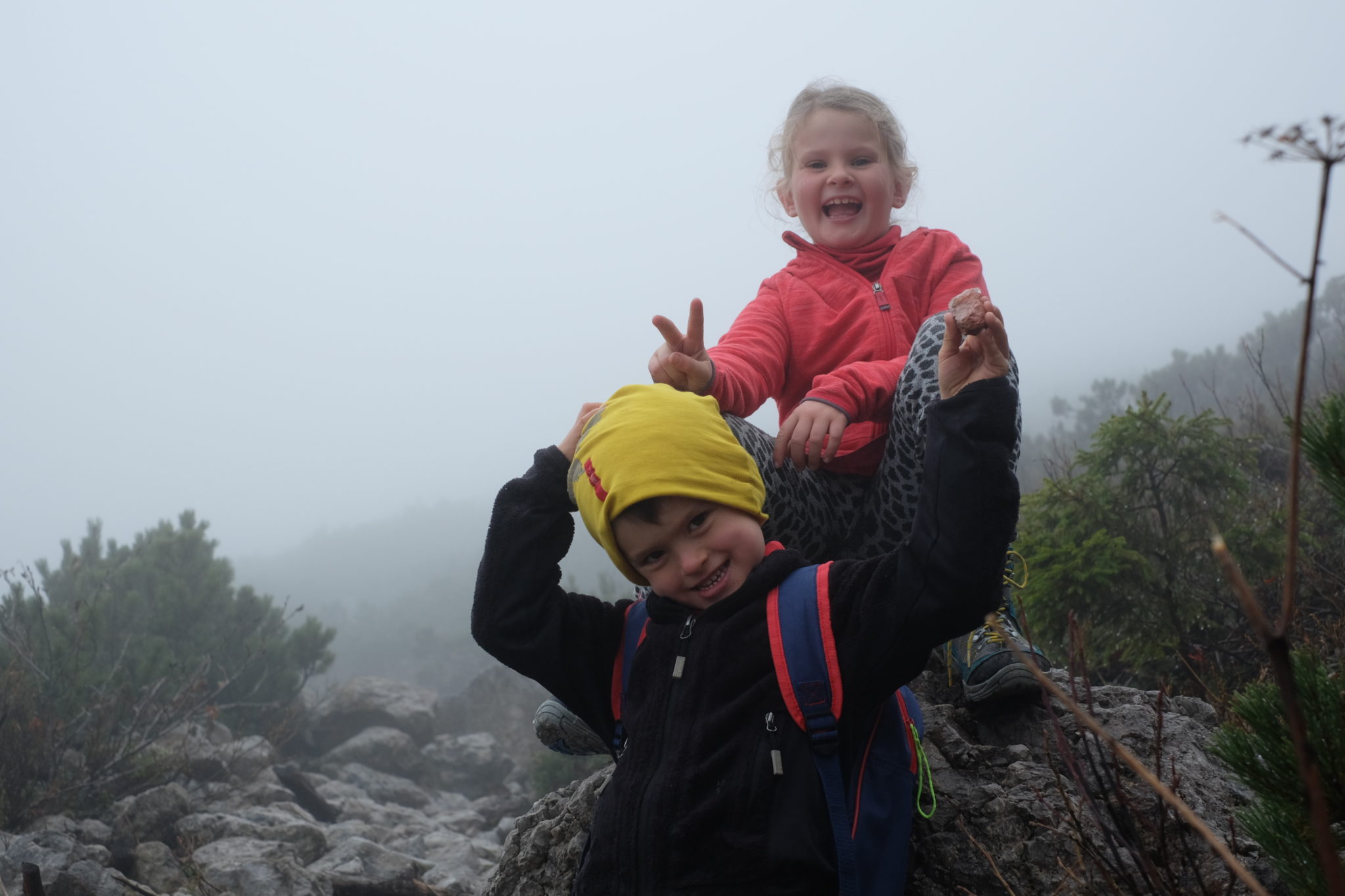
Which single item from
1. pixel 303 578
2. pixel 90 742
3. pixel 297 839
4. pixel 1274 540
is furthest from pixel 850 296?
pixel 303 578

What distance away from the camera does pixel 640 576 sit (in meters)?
1.86

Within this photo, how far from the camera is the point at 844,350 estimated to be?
2.54 metres

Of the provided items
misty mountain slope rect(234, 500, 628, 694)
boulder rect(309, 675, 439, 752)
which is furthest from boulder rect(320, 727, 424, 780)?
misty mountain slope rect(234, 500, 628, 694)

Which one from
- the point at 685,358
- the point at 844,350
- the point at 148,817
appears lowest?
the point at 148,817

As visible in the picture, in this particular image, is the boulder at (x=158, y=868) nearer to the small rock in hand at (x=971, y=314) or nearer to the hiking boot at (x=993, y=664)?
the hiking boot at (x=993, y=664)

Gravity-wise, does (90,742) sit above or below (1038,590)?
below

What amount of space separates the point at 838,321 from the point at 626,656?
46.3 inches

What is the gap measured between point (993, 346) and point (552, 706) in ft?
→ 4.79

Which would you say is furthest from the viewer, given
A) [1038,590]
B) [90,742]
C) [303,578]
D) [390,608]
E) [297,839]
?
[303,578]

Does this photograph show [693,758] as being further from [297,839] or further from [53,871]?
[297,839]

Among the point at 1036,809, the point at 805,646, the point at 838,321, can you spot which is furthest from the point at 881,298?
the point at 1036,809

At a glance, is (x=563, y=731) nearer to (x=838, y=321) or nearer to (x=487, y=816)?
(x=838, y=321)

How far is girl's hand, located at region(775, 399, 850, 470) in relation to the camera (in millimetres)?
1981

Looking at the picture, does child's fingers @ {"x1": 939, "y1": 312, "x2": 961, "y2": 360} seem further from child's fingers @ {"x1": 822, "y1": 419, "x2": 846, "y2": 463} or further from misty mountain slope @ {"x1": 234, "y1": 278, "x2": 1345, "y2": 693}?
misty mountain slope @ {"x1": 234, "y1": 278, "x2": 1345, "y2": 693}
